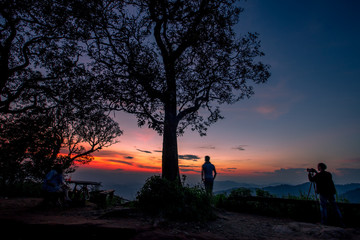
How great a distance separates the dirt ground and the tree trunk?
10.6ft

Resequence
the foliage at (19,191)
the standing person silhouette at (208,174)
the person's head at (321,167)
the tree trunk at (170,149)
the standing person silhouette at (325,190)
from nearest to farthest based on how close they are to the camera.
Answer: the standing person silhouette at (325,190) → the person's head at (321,167) → the tree trunk at (170,149) → the standing person silhouette at (208,174) → the foliage at (19,191)

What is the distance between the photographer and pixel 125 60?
10805mm

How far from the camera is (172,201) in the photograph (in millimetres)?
6988

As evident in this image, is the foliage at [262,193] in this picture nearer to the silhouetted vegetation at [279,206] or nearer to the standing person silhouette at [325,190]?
the silhouetted vegetation at [279,206]

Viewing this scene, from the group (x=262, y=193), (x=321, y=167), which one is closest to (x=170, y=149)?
(x=262, y=193)

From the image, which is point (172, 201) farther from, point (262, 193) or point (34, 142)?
point (34, 142)

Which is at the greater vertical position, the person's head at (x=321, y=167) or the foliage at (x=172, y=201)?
the person's head at (x=321, y=167)

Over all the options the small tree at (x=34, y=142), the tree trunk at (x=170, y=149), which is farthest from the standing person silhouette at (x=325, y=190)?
the small tree at (x=34, y=142)

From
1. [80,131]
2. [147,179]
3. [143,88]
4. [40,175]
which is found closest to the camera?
[147,179]

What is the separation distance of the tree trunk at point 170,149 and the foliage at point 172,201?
1.85 meters

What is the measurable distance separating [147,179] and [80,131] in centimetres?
1548

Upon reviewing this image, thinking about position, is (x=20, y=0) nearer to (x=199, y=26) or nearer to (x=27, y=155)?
(x=199, y=26)

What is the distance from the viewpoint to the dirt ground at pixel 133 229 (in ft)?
15.0

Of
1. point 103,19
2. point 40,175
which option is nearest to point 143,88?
point 103,19
